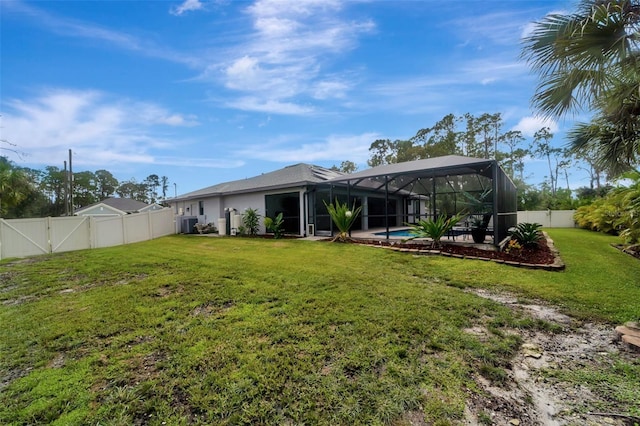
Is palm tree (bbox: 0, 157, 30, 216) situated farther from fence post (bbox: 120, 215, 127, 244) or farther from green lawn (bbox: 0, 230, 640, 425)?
green lawn (bbox: 0, 230, 640, 425)

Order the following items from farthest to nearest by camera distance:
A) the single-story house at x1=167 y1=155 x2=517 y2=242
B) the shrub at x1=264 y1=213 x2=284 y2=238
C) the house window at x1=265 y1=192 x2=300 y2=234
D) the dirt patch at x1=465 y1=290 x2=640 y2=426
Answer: the house window at x1=265 y1=192 x2=300 y2=234
the shrub at x1=264 y1=213 x2=284 y2=238
the single-story house at x1=167 y1=155 x2=517 y2=242
the dirt patch at x1=465 y1=290 x2=640 y2=426

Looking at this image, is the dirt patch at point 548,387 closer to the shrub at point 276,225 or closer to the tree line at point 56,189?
the shrub at point 276,225

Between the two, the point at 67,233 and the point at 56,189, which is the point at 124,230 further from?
the point at 56,189

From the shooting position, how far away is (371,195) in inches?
628

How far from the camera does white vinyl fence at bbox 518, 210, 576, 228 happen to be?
62.1 ft

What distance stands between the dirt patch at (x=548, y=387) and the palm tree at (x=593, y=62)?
12.7ft

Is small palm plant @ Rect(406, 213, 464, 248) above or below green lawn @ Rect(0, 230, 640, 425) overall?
above

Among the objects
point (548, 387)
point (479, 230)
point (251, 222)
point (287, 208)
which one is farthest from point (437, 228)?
point (251, 222)

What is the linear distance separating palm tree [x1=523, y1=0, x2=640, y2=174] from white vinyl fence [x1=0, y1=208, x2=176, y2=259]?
50.0 feet

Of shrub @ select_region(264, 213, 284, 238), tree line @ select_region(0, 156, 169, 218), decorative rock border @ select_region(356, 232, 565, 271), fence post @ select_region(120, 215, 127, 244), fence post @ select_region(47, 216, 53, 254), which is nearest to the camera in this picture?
decorative rock border @ select_region(356, 232, 565, 271)

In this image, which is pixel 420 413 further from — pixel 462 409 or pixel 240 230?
pixel 240 230

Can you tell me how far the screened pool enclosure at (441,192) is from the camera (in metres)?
8.77

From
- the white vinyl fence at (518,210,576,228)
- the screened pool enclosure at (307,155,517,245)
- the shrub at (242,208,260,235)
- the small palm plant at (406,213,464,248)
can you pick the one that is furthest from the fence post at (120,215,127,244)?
the white vinyl fence at (518,210,576,228)

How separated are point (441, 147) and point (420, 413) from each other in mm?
30597
